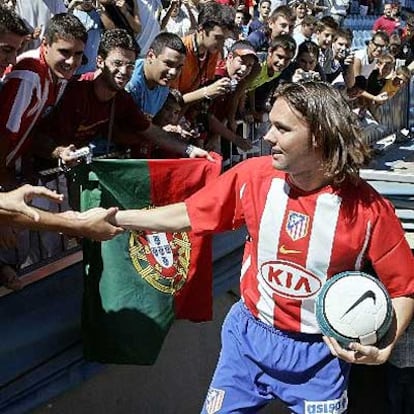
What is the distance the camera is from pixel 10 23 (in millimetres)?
3887

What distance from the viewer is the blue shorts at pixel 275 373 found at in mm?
3320

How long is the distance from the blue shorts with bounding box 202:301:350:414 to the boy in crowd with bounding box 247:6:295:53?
4.35m

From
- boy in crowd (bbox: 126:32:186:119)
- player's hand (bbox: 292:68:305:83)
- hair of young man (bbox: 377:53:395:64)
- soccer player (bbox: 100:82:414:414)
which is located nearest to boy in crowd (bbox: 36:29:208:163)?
boy in crowd (bbox: 126:32:186:119)

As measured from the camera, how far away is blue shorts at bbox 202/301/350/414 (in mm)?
3320

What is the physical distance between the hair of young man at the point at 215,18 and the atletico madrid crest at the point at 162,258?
1.92 metres

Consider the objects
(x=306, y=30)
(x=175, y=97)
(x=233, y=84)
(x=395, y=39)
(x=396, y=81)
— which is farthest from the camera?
(x=395, y=39)

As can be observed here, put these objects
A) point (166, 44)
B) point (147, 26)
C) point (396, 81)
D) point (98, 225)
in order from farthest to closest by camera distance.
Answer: point (396, 81) < point (147, 26) < point (166, 44) < point (98, 225)

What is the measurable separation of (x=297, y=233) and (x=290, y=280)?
0.65 feet

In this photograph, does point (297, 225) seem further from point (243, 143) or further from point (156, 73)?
point (243, 143)

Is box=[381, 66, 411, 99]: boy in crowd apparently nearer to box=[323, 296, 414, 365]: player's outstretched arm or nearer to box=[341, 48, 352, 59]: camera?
box=[341, 48, 352, 59]: camera

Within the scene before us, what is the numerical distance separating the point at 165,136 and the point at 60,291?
1339 mm

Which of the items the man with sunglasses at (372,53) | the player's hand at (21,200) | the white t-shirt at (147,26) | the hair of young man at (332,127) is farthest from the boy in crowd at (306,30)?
the player's hand at (21,200)

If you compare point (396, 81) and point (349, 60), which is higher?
point (349, 60)

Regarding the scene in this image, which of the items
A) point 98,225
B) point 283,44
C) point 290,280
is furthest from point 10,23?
point 283,44
